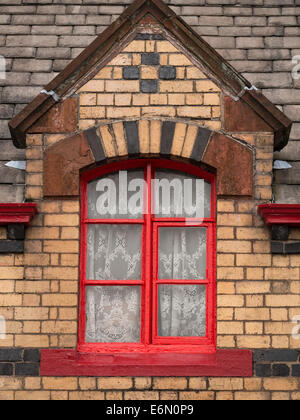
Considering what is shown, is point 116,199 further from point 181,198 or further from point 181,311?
point 181,311

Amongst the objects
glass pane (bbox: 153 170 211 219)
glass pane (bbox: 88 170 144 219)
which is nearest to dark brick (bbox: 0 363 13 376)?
glass pane (bbox: 88 170 144 219)

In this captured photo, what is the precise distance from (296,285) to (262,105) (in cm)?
165

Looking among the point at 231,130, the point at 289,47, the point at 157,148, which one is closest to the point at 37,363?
the point at 157,148

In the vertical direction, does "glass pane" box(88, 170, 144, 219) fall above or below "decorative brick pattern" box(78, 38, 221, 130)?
below

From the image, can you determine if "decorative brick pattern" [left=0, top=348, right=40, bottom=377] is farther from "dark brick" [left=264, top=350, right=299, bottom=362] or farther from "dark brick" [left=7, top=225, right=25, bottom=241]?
"dark brick" [left=264, top=350, right=299, bottom=362]

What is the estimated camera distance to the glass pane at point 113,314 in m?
5.71

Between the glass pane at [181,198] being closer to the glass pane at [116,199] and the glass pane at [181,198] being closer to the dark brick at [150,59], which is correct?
the glass pane at [116,199]

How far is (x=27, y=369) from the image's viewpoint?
5.52 meters

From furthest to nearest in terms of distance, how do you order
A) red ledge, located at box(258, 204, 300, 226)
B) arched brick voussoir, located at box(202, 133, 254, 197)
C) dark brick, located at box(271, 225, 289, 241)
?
arched brick voussoir, located at box(202, 133, 254, 197) → dark brick, located at box(271, 225, 289, 241) → red ledge, located at box(258, 204, 300, 226)

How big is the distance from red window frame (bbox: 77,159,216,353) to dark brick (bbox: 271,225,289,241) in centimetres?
55

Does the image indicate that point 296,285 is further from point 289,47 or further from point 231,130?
point 289,47

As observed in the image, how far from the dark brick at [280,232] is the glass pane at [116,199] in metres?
1.23

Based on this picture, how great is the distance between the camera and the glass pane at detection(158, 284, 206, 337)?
5715 mm

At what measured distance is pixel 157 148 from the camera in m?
5.71
